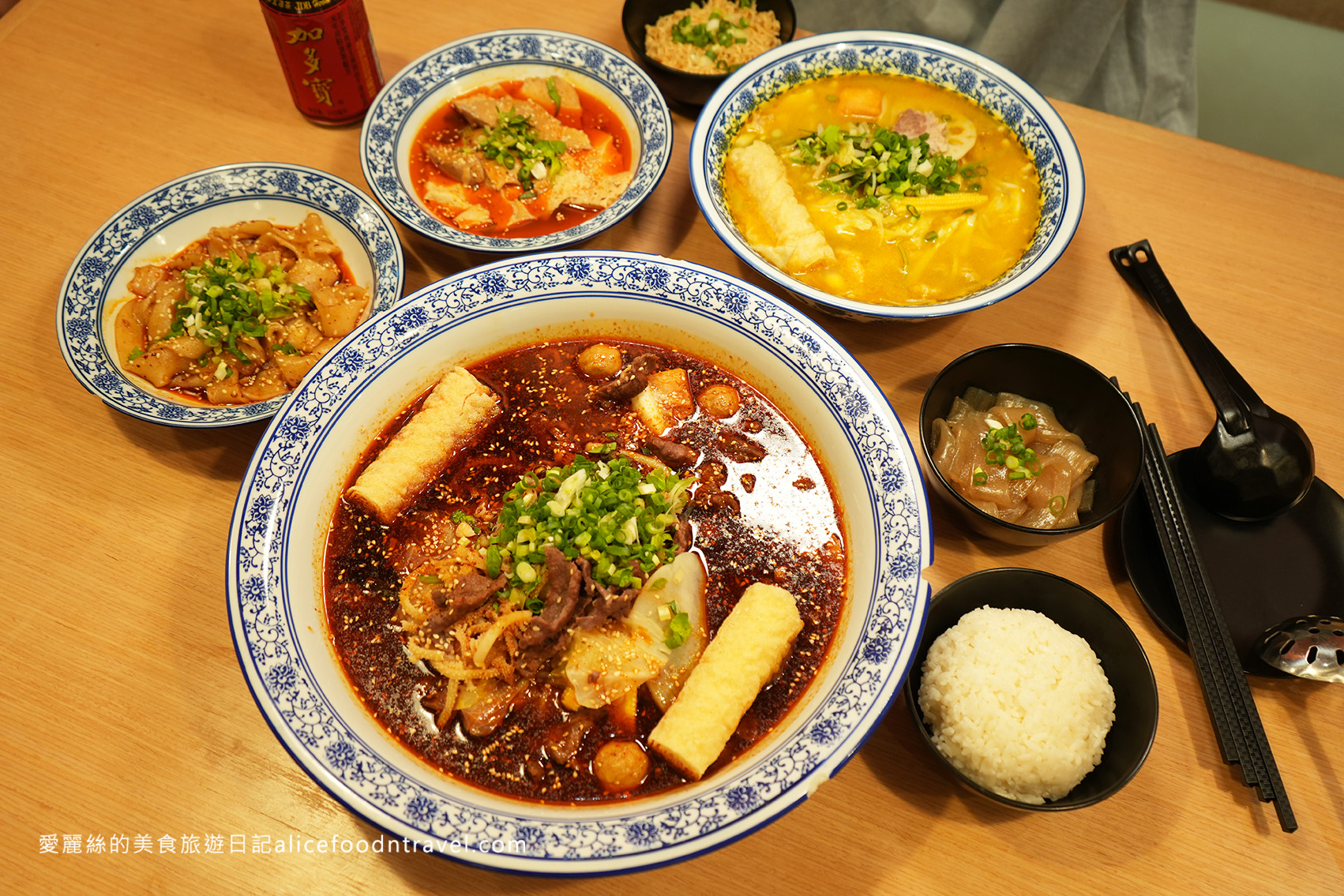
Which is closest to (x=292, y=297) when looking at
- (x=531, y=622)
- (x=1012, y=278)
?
(x=531, y=622)

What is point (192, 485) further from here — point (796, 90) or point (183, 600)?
point (796, 90)

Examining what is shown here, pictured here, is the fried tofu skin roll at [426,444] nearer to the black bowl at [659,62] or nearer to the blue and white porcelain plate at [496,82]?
the blue and white porcelain plate at [496,82]

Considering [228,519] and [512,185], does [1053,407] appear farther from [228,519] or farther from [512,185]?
[228,519]

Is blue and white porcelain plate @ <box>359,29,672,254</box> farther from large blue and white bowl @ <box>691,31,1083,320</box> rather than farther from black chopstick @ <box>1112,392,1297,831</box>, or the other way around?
black chopstick @ <box>1112,392,1297,831</box>

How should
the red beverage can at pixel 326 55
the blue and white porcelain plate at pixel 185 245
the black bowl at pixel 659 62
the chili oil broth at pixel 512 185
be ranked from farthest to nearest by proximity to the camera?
the black bowl at pixel 659 62, the chili oil broth at pixel 512 185, the red beverage can at pixel 326 55, the blue and white porcelain plate at pixel 185 245

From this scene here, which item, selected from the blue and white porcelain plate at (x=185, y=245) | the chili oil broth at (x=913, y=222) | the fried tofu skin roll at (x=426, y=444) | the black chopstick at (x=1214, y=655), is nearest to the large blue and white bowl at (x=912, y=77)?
the chili oil broth at (x=913, y=222)

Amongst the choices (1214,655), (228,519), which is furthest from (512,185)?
(1214,655)
